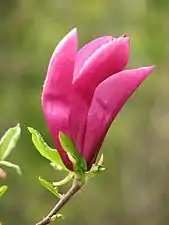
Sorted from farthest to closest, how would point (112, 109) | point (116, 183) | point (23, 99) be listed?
point (116, 183)
point (23, 99)
point (112, 109)

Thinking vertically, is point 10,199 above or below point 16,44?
below

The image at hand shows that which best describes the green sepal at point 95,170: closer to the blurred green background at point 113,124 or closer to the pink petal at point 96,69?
the pink petal at point 96,69

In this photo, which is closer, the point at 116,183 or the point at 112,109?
the point at 112,109

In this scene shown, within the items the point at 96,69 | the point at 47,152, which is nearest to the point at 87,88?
the point at 96,69

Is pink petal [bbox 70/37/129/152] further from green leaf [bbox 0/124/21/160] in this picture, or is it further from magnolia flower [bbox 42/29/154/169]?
green leaf [bbox 0/124/21/160]

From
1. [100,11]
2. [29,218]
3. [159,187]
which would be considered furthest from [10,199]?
[100,11]

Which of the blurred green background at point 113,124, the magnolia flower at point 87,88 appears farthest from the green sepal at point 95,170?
the blurred green background at point 113,124

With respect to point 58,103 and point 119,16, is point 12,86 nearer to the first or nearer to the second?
point 119,16
